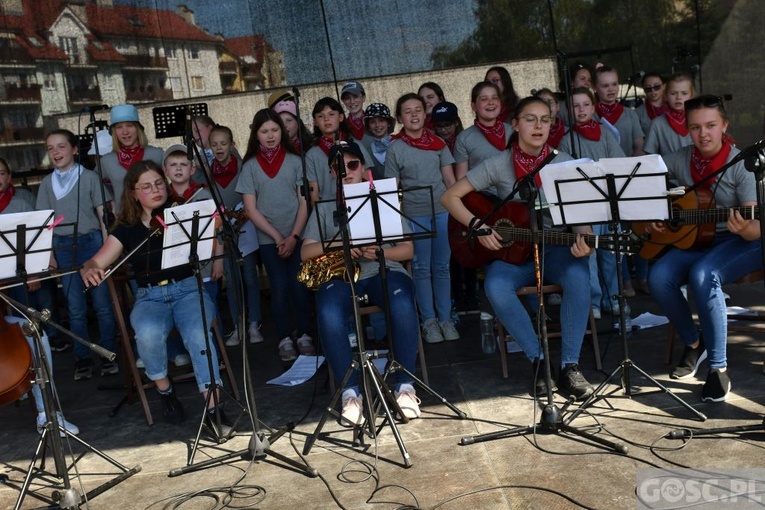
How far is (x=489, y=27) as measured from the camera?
837cm

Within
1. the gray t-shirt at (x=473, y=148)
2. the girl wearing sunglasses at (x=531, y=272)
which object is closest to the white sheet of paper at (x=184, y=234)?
the girl wearing sunglasses at (x=531, y=272)

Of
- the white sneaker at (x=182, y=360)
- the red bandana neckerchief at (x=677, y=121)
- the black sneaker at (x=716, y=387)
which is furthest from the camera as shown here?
the red bandana neckerchief at (x=677, y=121)

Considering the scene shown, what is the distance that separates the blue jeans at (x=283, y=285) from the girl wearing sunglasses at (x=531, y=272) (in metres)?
1.61

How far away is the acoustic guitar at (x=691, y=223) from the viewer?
4457 mm

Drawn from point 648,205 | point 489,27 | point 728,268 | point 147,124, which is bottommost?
point 728,268

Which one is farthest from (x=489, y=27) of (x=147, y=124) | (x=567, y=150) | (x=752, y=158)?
(x=752, y=158)

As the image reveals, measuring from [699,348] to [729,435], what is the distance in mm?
1077

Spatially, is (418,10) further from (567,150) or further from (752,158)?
(752,158)

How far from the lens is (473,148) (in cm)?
585

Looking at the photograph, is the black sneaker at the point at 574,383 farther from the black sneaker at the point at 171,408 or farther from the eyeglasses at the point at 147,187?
the eyeglasses at the point at 147,187

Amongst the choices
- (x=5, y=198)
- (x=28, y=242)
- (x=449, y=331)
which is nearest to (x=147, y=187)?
(x=28, y=242)

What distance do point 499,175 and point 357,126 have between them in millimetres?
2135

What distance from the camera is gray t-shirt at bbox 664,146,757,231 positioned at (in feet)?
14.6

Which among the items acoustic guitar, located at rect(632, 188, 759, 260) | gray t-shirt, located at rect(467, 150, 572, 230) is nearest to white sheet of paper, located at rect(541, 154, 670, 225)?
acoustic guitar, located at rect(632, 188, 759, 260)
